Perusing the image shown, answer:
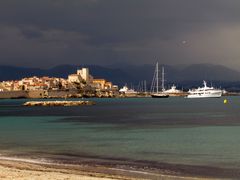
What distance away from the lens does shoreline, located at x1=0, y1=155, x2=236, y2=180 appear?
58.4 feet

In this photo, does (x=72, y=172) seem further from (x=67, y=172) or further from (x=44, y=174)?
(x=44, y=174)

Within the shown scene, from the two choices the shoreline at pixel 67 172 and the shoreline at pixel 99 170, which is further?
the shoreline at pixel 99 170

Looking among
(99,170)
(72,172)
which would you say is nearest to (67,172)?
(72,172)

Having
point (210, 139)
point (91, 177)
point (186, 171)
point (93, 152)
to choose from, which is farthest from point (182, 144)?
point (91, 177)

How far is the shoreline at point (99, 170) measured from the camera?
17797 mm

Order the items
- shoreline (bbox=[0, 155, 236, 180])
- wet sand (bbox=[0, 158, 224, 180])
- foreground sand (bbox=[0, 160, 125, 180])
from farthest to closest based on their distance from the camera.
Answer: shoreline (bbox=[0, 155, 236, 180])
wet sand (bbox=[0, 158, 224, 180])
foreground sand (bbox=[0, 160, 125, 180])

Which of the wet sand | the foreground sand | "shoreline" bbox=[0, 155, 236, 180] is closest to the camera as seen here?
the foreground sand

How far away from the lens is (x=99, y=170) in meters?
20.0

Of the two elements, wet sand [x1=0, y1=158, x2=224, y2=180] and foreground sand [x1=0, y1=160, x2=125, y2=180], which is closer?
foreground sand [x1=0, y1=160, x2=125, y2=180]

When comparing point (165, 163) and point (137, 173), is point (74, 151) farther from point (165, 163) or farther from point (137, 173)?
point (137, 173)

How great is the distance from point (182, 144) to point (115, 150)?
606 cm

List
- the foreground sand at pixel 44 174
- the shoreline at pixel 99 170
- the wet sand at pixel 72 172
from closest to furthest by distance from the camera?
the foreground sand at pixel 44 174 → the wet sand at pixel 72 172 → the shoreline at pixel 99 170

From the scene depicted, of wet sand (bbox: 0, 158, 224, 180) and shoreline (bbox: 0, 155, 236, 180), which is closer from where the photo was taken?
wet sand (bbox: 0, 158, 224, 180)

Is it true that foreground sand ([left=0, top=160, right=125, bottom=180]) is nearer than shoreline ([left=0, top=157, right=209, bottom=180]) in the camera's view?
Yes
